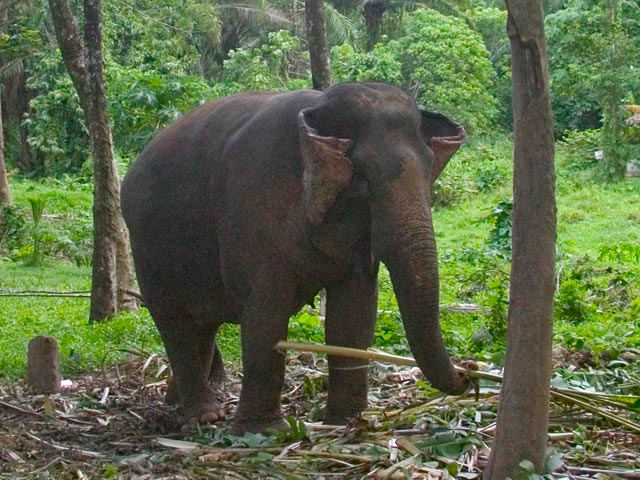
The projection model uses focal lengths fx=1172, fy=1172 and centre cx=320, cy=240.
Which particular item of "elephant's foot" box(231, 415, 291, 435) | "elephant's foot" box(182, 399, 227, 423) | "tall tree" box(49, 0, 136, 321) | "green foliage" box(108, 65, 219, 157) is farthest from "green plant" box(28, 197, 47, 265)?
"elephant's foot" box(231, 415, 291, 435)

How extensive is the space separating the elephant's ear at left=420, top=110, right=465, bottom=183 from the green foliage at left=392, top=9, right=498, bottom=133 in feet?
77.7

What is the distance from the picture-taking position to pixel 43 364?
7.96 metres

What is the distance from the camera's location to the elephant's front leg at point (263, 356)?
6.30 m

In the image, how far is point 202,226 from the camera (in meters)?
7.01

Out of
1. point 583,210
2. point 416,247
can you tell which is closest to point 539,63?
point 416,247

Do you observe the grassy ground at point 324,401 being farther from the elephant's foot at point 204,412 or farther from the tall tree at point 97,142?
the tall tree at point 97,142

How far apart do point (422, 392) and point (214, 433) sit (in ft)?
4.06

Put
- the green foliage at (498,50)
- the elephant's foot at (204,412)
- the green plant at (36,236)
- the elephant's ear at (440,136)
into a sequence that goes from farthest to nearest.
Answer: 1. the green foliage at (498,50)
2. the green plant at (36,236)
3. the elephant's foot at (204,412)
4. the elephant's ear at (440,136)

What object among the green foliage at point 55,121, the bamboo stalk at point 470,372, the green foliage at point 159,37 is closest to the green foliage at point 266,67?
the green foliage at point 159,37

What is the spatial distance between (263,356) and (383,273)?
813 cm

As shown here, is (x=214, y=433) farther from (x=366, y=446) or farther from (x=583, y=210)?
(x=583, y=210)

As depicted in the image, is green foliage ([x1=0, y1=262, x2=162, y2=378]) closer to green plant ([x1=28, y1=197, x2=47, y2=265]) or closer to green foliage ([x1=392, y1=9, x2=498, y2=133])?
green plant ([x1=28, y1=197, x2=47, y2=265])

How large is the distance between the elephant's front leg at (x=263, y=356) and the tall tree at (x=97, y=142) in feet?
16.0

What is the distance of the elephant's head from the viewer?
543 cm
